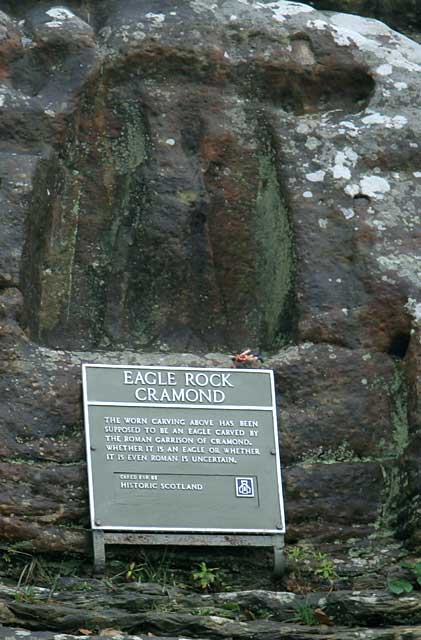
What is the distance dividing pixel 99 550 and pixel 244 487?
69 centimetres

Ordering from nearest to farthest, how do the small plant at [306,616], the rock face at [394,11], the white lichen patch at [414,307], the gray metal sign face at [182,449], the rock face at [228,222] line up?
1. the small plant at [306,616]
2. the gray metal sign face at [182,449]
3. the rock face at [228,222]
4. the white lichen patch at [414,307]
5. the rock face at [394,11]

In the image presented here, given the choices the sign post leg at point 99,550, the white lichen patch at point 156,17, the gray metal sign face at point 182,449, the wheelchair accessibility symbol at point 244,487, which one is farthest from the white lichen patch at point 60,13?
the sign post leg at point 99,550

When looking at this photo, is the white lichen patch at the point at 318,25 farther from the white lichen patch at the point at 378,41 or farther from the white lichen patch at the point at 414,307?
the white lichen patch at the point at 414,307

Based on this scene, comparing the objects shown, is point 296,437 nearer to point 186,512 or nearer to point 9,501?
point 186,512

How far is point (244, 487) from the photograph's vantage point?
7.85 metres

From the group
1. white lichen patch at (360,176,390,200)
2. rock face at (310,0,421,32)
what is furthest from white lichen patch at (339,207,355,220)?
rock face at (310,0,421,32)

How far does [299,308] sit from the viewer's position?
840 cm

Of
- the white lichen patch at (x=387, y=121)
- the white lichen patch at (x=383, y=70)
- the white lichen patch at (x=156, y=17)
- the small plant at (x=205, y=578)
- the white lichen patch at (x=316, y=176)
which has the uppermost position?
the white lichen patch at (x=156, y=17)

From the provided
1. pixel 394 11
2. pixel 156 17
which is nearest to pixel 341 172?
pixel 156 17

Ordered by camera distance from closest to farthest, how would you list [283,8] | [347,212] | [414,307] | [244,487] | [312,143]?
[244,487], [414,307], [347,212], [312,143], [283,8]

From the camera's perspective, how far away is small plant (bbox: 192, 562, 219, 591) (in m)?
7.62

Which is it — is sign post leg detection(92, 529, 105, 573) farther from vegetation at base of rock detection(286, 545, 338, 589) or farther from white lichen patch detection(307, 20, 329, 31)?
white lichen patch detection(307, 20, 329, 31)

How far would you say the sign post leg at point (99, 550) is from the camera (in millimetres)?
7578

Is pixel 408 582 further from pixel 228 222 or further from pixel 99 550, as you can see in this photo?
pixel 228 222
